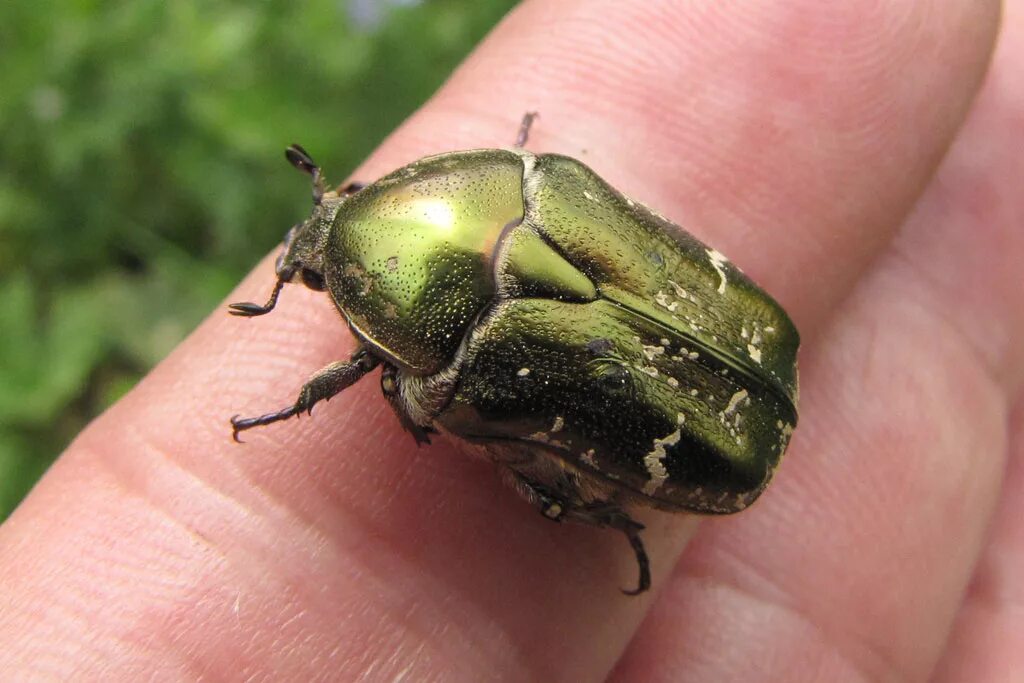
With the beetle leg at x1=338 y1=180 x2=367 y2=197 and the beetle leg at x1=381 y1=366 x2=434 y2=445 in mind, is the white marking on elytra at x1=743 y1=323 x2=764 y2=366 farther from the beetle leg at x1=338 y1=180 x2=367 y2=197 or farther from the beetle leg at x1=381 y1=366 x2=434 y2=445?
the beetle leg at x1=338 y1=180 x2=367 y2=197

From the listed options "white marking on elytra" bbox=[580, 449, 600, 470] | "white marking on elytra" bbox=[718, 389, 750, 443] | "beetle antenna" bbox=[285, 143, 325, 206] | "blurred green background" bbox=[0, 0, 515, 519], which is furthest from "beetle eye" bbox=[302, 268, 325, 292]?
"blurred green background" bbox=[0, 0, 515, 519]

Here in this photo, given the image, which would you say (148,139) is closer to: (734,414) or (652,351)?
(652,351)

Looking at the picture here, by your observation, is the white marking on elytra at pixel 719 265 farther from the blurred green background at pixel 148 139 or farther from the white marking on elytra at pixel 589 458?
the blurred green background at pixel 148 139

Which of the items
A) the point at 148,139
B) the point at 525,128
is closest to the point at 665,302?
the point at 525,128

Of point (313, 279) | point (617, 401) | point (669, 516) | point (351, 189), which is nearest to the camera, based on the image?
point (617, 401)

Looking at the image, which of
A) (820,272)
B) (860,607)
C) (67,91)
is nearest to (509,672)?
(860,607)

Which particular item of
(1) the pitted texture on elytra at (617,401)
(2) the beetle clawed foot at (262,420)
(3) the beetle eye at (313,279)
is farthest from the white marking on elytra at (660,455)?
(3) the beetle eye at (313,279)
